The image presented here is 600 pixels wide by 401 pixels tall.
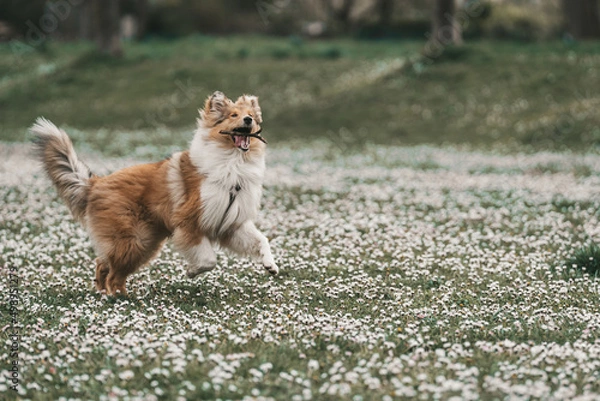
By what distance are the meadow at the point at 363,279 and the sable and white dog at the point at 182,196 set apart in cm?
51

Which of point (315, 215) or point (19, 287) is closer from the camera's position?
point (19, 287)

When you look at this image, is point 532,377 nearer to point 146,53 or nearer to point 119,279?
point 119,279

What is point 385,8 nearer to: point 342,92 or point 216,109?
point 342,92

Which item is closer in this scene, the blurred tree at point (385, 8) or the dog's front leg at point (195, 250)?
the dog's front leg at point (195, 250)

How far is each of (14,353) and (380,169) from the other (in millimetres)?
14221

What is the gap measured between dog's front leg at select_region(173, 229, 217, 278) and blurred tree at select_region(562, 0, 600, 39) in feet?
99.6

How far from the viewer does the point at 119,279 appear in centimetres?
814

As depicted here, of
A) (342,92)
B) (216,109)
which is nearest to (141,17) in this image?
(342,92)

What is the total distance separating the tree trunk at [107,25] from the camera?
116ft

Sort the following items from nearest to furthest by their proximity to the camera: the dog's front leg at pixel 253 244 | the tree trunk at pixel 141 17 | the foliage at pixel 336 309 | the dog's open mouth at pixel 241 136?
the foliage at pixel 336 309 < the dog's open mouth at pixel 241 136 < the dog's front leg at pixel 253 244 < the tree trunk at pixel 141 17

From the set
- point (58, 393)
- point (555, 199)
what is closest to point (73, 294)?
point (58, 393)

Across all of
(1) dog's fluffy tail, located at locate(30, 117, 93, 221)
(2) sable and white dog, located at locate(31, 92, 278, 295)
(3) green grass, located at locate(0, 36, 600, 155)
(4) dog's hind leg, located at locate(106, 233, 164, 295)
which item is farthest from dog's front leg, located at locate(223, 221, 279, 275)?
(3) green grass, located at locate(0, 36, 600, 155)

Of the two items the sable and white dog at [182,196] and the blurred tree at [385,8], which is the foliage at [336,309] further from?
the blurred tree at [385,8]

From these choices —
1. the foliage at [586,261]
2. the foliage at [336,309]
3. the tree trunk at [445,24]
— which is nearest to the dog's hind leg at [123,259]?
the foliage at [336,309]
